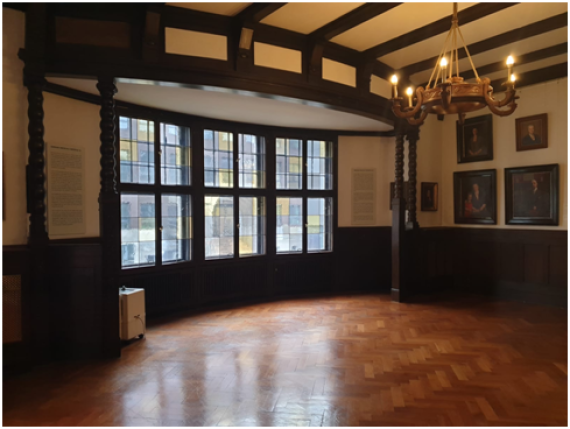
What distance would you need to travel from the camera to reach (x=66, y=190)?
498 cm

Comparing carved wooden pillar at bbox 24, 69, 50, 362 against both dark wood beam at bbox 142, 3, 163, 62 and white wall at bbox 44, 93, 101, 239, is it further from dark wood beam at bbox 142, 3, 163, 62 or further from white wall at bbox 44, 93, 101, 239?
dark wood beam at bbox 142, 3, 163, 62

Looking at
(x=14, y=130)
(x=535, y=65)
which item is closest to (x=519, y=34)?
(x=535, y=65)

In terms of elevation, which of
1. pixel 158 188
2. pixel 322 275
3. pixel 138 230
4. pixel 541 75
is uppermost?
pixel 541 75

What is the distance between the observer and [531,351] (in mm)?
4387

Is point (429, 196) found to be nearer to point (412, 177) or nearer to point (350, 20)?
point (412, 177)

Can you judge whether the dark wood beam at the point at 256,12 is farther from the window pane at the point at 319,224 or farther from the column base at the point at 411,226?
the column base at the point at 411,226

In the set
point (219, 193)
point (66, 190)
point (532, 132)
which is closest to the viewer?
point (66, 190)

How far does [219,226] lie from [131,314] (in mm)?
2344

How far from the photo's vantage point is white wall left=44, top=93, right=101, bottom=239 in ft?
16.1

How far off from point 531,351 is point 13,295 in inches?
197

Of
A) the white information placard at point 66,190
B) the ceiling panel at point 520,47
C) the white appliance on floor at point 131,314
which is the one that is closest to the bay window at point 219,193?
the white information placard at point 66,190

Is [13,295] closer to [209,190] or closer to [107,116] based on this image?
[107,116]

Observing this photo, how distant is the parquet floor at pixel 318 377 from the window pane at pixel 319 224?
2.13 metres

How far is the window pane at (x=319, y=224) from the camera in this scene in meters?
7.62
